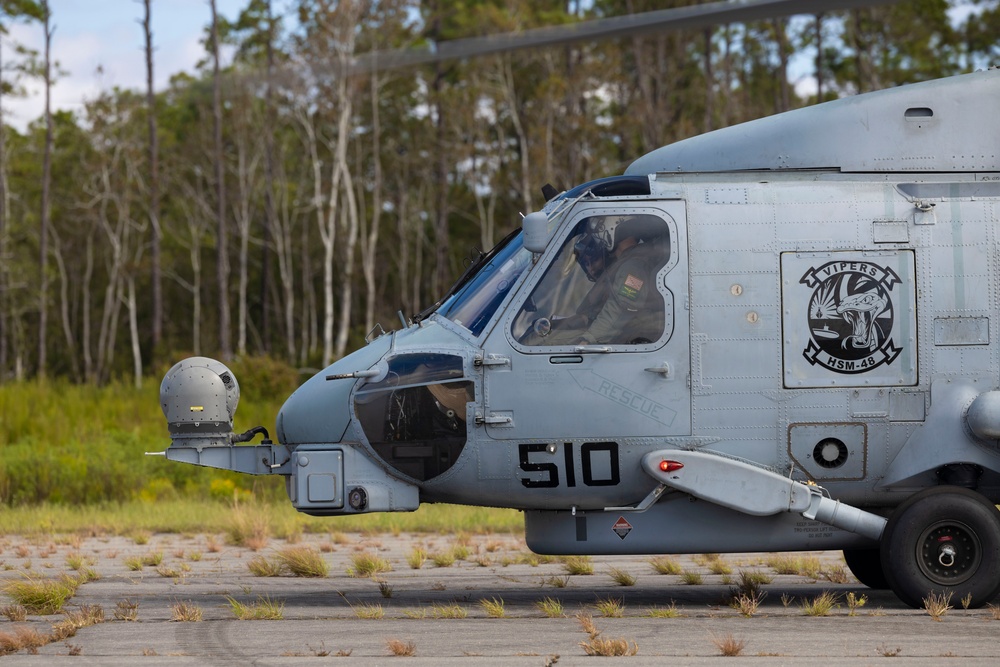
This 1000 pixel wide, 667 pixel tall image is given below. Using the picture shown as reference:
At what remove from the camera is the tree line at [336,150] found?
4266 cm

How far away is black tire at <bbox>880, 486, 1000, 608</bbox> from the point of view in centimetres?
789

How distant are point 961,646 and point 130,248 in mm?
57549

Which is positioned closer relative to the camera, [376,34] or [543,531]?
[543,531]

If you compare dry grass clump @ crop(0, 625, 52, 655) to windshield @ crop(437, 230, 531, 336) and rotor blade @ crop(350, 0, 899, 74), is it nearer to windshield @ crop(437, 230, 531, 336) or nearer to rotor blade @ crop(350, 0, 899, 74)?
windshield @ crop(437, 230, 531, 336)

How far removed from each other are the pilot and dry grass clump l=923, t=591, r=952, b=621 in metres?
2.41

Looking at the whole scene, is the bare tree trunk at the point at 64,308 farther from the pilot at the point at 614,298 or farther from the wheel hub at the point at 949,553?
the wheel hub at the point at 949,553

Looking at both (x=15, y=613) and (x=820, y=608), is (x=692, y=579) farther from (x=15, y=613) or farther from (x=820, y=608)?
(x=15, y=613)

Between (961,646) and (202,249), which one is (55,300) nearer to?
(202,249)

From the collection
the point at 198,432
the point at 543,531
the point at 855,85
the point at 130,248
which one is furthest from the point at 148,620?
the point at 130,248

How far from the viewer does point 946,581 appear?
26.1 feet

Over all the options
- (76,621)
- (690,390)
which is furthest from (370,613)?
(690,390)

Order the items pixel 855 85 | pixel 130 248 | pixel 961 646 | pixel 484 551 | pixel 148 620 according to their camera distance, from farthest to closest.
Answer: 1. pixel 130 248
2. pixel 855 85
3. pixel 484 551
4. pixel 148 620
5. pixel 961 646

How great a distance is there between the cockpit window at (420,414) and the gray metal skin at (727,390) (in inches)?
2.3

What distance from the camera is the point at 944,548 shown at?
7.95 m
